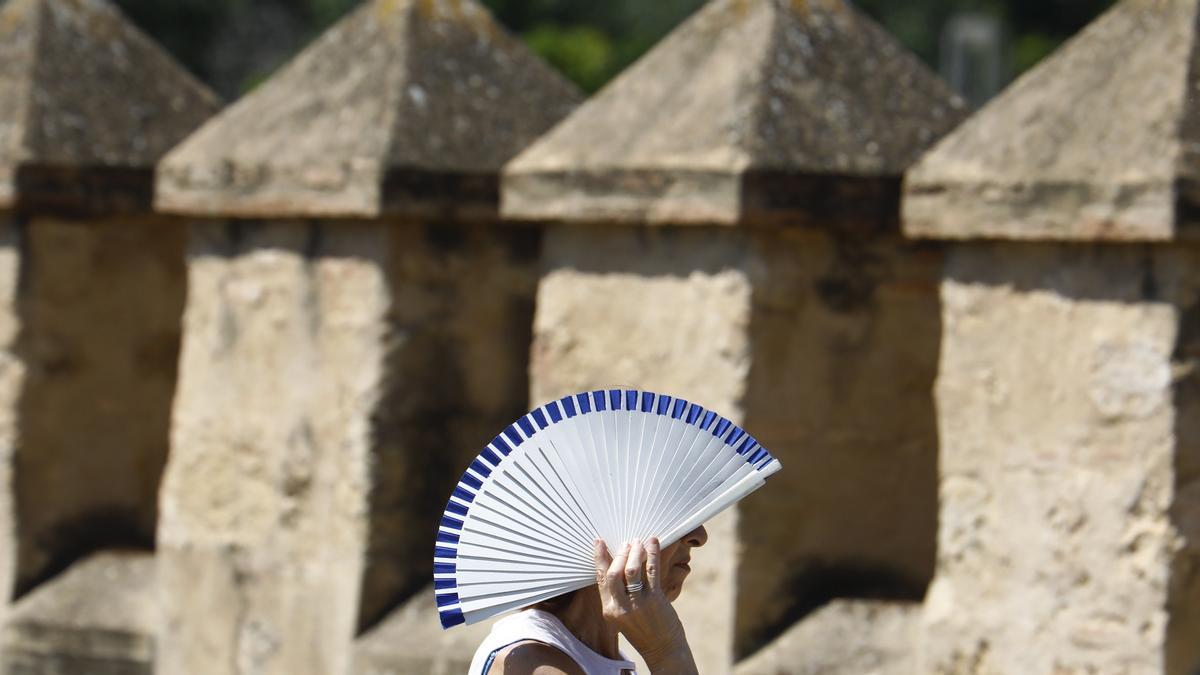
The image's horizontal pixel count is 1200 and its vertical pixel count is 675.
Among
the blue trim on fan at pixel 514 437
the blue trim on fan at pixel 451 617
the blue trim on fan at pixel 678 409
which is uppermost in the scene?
the blue trim on fan at pixel 678 409

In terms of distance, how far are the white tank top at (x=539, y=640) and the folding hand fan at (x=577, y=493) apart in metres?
0.04

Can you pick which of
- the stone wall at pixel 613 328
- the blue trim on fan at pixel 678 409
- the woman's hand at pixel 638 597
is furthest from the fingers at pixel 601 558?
the stone wall at pixel 613 328

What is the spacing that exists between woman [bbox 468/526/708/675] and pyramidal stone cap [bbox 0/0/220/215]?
351 centimetres

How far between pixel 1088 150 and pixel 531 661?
2.11m

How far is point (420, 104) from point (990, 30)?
35.1 ft

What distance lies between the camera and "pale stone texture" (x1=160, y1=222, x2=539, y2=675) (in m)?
5.92

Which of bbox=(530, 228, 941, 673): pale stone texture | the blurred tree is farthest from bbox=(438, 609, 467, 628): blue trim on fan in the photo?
the blurred tree

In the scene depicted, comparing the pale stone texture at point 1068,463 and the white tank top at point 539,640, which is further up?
the pale stone texture at point 1068,463

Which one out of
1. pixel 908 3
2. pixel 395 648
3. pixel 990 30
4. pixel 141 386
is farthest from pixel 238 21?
pixel 395 648

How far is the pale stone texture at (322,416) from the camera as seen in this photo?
5918 mm

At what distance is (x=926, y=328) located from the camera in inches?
216

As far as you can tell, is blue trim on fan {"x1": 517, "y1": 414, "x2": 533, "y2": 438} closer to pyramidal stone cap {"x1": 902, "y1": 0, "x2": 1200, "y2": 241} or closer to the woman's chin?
the woman's chin

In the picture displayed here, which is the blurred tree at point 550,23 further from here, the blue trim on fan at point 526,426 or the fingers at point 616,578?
the fingers at point 616,578

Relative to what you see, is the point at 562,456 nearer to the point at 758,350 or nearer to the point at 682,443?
the point at 682,443
